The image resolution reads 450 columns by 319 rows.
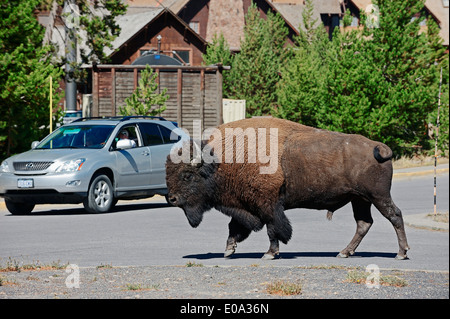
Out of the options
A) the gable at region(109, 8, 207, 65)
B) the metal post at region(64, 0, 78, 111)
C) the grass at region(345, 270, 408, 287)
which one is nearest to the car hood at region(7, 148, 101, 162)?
the grass at region(345, 270, 408, 287)

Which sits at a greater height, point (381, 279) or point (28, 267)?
point (381, 279)

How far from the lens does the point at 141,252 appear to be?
1262 centimetres

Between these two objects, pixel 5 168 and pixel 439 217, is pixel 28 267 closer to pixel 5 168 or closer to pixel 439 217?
pixel 5 168

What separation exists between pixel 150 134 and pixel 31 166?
317cm

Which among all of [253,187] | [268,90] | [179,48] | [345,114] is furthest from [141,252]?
[179,48]

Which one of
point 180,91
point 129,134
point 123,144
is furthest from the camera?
point 180,91

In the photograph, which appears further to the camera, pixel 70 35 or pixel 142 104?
pixel 70 35

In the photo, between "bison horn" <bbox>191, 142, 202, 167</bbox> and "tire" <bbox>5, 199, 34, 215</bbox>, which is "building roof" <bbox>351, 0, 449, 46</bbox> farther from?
"bison horn" <bbox>191, 142, 202, 167</bbox>

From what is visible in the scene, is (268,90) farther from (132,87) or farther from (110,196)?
(110,196)

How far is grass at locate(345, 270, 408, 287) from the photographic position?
9086 mm

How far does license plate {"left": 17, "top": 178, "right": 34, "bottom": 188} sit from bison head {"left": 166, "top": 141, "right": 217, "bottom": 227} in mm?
6564

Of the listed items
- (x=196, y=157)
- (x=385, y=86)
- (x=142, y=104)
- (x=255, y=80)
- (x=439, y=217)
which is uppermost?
(x=255, y=80)

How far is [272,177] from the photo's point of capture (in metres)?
11.4

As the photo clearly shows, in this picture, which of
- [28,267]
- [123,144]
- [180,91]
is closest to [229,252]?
[28,267]
